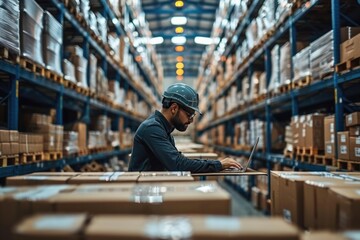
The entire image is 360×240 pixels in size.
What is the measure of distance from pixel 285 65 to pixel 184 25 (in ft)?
56.8

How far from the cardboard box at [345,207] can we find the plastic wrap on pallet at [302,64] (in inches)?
141

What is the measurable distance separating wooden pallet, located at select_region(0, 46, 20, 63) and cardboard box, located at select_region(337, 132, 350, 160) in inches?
145

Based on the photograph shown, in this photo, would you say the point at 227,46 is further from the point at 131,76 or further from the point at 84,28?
the point at 84,28

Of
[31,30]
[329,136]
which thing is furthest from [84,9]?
[329,136]

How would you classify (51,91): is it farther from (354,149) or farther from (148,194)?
(148,194)

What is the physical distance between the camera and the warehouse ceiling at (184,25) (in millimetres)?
19531

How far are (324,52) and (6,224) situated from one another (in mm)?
4272

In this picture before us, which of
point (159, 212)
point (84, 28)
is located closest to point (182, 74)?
point (84, 28)

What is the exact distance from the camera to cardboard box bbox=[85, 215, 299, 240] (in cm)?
125

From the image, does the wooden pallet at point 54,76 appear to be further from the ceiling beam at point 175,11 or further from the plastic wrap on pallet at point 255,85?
the ceiling beam at point 175,11

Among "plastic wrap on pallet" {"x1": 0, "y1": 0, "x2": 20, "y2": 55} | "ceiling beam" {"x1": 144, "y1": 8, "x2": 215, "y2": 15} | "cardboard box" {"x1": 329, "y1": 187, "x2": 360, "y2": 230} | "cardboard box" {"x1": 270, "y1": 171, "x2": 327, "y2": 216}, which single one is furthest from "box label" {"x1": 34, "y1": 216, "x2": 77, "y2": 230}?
"ceiling beam" {"x1": 144, "y1": 8, "x2": 215, "y2": 15}

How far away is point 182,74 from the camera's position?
1312 inches

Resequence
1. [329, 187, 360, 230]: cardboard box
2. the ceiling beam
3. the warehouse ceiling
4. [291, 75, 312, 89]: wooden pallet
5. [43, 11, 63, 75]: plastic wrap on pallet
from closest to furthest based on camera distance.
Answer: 1. [329, 187, 360, 230]: cardboard box
2. [43, 11, 63, 75]: plastic wrap on pallet
3. [291, 75, 312, 89]: wooden pallet
4. the ceiling beam
5. the warehouse ceiling

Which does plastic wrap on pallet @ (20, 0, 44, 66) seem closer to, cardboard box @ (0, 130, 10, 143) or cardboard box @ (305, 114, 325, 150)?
cardboard box @ (0, 130, 10, 143)
